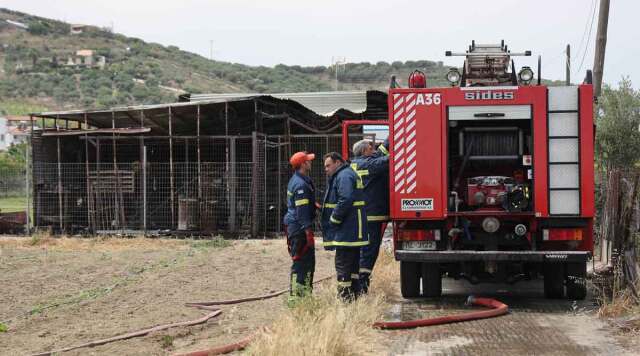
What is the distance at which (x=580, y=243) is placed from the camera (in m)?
10.3

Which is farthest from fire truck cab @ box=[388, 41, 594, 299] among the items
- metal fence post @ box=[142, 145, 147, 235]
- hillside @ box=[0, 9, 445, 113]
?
hillside @ box=[0, 9, 445, 113]

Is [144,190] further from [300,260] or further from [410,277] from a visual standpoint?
[300,260]

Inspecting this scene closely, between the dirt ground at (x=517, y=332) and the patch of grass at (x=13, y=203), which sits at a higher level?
the patch of grass at (x=13, y=203)

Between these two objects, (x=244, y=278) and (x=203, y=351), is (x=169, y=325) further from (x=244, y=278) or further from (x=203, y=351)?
(x=244, y=278)

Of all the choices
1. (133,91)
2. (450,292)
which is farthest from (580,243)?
(133,91)

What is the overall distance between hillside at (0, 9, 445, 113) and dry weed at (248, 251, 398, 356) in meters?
58.2

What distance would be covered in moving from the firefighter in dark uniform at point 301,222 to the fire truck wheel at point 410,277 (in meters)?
1.83

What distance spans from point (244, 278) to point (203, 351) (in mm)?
6038

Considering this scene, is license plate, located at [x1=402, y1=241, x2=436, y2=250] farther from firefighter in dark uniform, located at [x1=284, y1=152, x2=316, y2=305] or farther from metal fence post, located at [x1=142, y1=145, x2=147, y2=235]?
metal fence post, located at [x1=142, y1=145, x2=147, y2=235]

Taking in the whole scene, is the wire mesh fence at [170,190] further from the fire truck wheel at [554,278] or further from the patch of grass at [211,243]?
the fire truck wheel at [554,278]

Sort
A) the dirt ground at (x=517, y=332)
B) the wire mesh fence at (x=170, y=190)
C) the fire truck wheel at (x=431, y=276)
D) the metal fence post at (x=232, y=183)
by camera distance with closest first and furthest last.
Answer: the dirt ground at (x=517, y=332) → the fire truck wheel at (x=431, y=276) → the metal fence post at (x=232, y=183) → the wire mesh fence at (x=170, y=190)

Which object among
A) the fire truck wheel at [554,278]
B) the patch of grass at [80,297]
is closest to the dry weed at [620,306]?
the fire truck wheel at [554,278]

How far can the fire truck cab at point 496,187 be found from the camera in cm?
1022

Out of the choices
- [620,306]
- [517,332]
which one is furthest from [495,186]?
[517,332]
